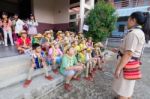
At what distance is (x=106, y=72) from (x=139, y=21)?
279 cm

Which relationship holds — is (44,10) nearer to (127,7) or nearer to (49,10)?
(49,10)

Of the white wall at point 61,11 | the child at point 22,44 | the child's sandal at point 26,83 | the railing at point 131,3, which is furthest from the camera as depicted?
the railing at point 131,3

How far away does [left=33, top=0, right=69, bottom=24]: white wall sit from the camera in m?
8.15

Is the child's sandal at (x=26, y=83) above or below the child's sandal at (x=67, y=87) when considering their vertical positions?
above

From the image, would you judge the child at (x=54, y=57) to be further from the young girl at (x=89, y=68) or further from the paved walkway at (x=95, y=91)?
the young girl at (x=89, y=68)

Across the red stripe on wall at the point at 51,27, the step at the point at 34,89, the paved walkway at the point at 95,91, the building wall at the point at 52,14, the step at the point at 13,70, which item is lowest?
the paved walkway at the point at 95,91

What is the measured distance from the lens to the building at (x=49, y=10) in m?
8.09

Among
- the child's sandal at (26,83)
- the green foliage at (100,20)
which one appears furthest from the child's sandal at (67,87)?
the green foliage at (100,20)

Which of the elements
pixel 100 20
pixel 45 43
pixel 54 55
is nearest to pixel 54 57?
pixel 54 55

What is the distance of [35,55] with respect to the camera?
10.5 feet

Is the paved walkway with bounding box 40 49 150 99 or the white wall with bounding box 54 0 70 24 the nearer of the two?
the paved walkway with bounding box 40 49 150 99

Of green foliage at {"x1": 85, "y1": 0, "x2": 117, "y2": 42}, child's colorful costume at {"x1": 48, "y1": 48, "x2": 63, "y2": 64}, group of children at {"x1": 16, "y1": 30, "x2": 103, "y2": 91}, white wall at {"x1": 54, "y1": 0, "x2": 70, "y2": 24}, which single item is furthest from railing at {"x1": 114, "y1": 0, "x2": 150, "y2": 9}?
child's colorful costume at {"x1": 48, "y1": 48, "x2": 63, "y2": 64}

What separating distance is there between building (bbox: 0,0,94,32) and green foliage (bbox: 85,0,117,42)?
1.03 metres

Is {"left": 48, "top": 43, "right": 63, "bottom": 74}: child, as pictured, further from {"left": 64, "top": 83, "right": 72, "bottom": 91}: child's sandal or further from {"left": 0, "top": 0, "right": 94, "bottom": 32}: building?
{"left": 0, "top": 0, "right": 94, "bottom": 32}: building
